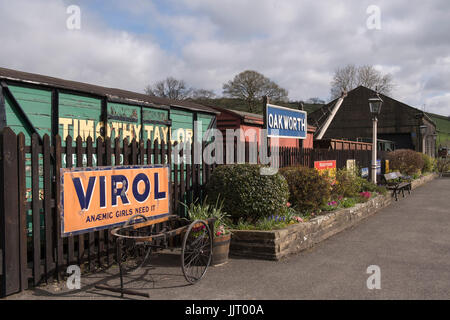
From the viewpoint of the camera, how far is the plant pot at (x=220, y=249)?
5727 mm

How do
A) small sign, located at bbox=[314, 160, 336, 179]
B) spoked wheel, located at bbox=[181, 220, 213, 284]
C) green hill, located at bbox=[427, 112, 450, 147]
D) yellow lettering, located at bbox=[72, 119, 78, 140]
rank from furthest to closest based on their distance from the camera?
green hill, located at bbox=[427, 112, 450, 147] < small sign, located at bbox=[314, 160, 336, 179] < yellow lettering, located at bbox=[72, 119, 78, 140] < spoked wheel, located at bbox=[181, 220, 213, 284]

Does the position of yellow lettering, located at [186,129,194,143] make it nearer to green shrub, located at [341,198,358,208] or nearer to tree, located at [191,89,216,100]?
green shrub, located at [341,198,358,208]

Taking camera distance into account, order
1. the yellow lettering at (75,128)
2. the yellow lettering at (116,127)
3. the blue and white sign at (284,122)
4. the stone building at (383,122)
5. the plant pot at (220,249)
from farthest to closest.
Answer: the stone building at (383,122) < the blue and white sign at (284,122) < the yellow lettering at (116,127) < the yellow lettering at (75,128) < the plant pot at (220,249)

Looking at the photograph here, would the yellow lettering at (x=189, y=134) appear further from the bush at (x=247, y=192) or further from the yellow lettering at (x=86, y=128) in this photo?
the yellow lettering at (x=86, y=128)

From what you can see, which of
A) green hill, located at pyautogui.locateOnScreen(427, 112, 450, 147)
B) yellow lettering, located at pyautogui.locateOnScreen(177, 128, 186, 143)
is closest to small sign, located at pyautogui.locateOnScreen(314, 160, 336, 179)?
yellow lettering, located at pyautogui.locateOnScreen(177, 128, 186, 143)

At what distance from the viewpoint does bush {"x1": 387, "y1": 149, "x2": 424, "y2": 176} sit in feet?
71.0

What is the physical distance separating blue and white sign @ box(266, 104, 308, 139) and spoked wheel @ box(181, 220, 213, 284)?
3410 millimetres

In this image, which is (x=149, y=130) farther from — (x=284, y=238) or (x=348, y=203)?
(x=348, y=203)

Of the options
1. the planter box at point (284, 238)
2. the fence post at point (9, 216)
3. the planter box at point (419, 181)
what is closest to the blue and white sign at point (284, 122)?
the planter box at point (284, 238)

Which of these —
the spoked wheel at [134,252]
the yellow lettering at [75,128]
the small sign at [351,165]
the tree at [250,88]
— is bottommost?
the spoked wheel at [134,252]

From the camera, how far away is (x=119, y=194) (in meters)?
5.54

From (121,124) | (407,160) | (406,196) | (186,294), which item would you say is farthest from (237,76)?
(186,294)

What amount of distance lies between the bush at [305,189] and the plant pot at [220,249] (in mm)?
2761
